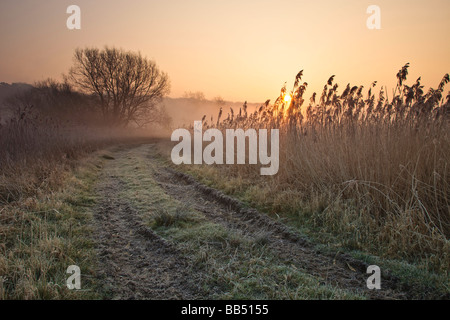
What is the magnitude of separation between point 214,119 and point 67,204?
7.59 metres

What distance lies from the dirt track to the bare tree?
23.7 meters

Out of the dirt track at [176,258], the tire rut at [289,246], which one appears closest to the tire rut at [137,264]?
the dirt track at [176,258]

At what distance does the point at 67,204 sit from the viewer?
14.8 ft

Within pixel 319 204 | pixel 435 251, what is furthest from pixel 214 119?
pixel 435 251

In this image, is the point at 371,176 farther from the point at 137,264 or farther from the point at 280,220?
the point at 137,264

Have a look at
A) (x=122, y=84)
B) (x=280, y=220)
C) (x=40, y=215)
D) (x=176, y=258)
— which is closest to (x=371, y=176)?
(x=280, y=220)

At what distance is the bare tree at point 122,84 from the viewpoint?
24.6m

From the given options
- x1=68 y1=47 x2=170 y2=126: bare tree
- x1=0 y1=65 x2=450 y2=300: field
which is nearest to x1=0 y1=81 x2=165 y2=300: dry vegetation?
x1=0 y1=65 x2=450 y2=300: field

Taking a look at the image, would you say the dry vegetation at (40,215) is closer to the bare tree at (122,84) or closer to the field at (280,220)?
the field at (280,220)

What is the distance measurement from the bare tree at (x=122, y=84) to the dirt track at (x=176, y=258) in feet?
77.9

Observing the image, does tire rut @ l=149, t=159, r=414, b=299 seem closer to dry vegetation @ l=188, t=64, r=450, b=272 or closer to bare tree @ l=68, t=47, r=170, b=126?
dry vegetation @ l=188, t=64, r=450, b=272

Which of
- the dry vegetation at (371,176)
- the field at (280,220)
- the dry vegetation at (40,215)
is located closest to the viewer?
the dry vegetation at (40,215)

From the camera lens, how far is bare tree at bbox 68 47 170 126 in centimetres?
2464

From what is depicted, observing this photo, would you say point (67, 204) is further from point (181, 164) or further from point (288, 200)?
point (181, 164)
